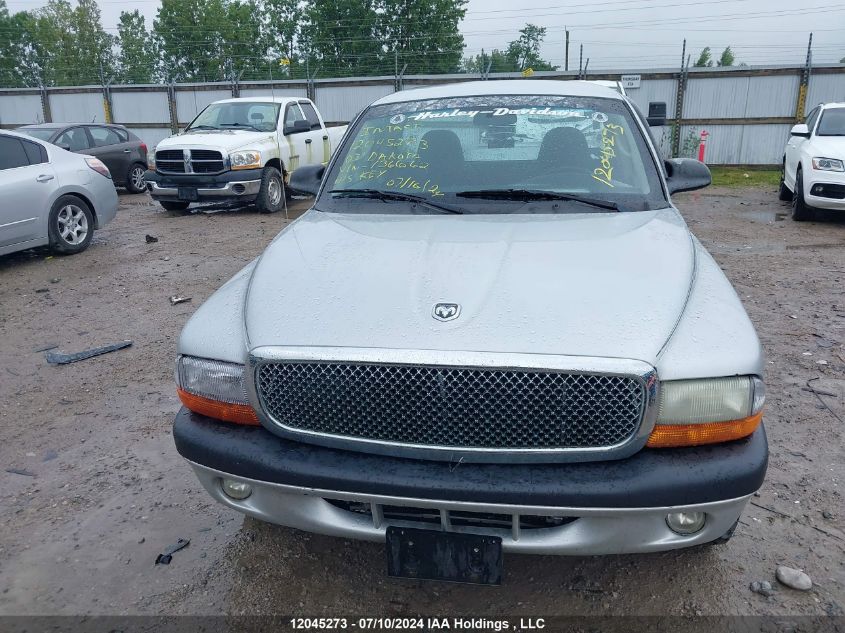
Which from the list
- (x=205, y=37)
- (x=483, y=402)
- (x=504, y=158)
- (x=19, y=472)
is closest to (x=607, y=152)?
(x=504, y=158)

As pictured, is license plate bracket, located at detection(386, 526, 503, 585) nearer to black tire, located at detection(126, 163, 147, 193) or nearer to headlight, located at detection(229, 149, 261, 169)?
headlight, located at detection(229, 149, 261, 169)

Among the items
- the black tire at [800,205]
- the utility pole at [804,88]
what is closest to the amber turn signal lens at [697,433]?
the black tire at [800,205]

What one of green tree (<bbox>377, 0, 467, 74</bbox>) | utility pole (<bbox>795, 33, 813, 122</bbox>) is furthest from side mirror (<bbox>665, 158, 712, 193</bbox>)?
green tree (<bbox>377, 0, 467, 74</bbox>)

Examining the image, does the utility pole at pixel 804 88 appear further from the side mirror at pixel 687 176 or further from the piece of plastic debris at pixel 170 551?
the piece of plastic debris at pixel 170 551

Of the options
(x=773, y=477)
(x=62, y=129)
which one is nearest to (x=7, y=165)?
(x=62, y=129)

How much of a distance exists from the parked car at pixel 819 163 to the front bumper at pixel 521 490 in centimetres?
853

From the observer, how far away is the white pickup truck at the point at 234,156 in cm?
1093

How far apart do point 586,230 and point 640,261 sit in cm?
37

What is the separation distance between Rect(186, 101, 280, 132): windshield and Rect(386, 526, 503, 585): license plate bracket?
10681mm

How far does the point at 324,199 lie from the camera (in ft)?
11.8

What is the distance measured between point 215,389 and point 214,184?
9.31 metres

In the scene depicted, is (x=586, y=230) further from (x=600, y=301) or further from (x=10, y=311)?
(x=10, y=311)

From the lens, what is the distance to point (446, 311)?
2.24 meters

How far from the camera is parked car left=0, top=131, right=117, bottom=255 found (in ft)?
25.0
